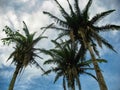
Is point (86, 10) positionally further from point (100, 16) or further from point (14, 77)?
point (14, 77)

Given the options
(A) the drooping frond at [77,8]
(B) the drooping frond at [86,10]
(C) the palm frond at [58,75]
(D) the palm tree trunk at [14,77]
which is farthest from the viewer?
(C) the palm frond at [58,75]

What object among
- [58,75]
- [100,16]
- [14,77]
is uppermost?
[100,16]

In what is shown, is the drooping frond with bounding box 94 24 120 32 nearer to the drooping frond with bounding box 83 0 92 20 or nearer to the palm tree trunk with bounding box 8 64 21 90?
the drooping frond with bounding box 83 0 92 20

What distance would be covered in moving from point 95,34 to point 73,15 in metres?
3.35

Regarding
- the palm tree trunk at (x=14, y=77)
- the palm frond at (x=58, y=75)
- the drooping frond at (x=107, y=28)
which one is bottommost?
the palm tree trunk at (x=14, y=77)

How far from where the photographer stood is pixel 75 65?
1153 inches

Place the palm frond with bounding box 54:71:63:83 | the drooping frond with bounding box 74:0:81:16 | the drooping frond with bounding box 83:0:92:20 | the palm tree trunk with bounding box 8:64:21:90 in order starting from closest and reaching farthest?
1. the palm tree trunk with bounding box 8:64:21:90
2. the drooping frond with bounding box 83:0:92:20
3. the drooping frond with bounding box 74:0:81:16
4. the palm frond with bounding box 54:71:63:83

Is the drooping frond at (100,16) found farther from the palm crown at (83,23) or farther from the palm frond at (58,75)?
the palm frond at (58,75)

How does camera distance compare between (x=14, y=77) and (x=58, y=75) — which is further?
(x=58, y=75)

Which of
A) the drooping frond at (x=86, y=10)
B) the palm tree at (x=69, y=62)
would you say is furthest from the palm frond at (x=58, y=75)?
the drooping frond at (x=86, y=10)

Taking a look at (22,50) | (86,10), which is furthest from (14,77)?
(86,10)

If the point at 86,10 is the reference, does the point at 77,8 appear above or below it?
above

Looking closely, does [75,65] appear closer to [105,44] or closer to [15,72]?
[105,44]

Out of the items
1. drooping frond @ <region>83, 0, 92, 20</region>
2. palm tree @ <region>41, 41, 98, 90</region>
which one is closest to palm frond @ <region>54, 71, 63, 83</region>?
palm tree @ <region>41, 41, 98, 90</region>
